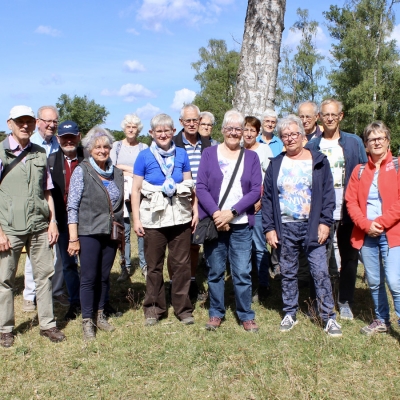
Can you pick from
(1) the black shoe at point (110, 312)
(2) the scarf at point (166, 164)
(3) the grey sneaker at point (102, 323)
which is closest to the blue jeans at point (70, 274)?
(1) the black shoe at point (110, 312)

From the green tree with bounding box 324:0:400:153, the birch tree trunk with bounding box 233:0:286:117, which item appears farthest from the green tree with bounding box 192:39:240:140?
the birch tree trunk with bounding box 233:0:286:117

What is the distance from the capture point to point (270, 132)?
6227 mm

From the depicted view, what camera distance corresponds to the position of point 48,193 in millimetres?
4621

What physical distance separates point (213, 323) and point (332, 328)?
1.23 m

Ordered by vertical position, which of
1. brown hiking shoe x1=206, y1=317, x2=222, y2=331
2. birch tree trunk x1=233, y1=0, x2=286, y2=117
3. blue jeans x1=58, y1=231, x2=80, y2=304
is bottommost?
brown hiking shoe x1=206, y1=317, x2=222, y2=331

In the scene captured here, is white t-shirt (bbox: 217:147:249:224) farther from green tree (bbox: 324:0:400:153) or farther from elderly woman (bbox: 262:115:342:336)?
green tree (bbox: 324:0:400:153)

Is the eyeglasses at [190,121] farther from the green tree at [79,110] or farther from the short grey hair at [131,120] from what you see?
the green tree at [79,110]

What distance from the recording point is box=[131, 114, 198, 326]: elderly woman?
4.66 m

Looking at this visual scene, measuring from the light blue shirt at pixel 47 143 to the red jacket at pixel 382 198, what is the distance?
11.2ft

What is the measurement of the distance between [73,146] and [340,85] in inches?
1167

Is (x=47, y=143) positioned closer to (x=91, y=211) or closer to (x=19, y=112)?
(x=19, y=112)

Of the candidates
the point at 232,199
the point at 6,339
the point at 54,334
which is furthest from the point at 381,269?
the point at 6,339

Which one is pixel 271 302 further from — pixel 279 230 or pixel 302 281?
pixel 279 230

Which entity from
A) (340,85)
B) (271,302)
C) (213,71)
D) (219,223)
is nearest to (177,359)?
(219,223)
